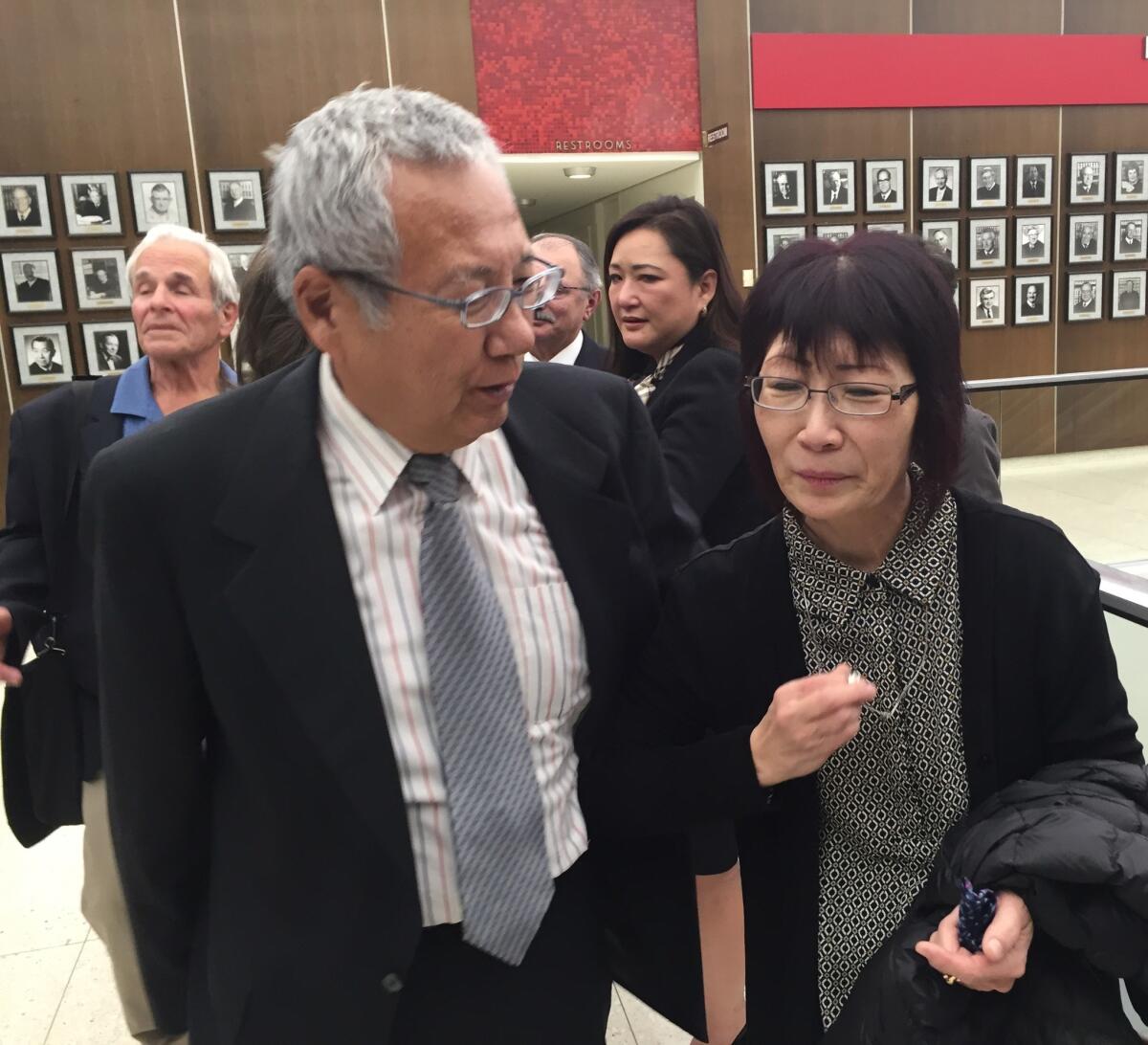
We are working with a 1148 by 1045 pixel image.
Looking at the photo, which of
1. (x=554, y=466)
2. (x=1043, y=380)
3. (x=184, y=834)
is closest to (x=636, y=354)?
(x=554, y=466)

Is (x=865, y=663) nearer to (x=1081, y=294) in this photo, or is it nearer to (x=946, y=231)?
(x=946, y=231)

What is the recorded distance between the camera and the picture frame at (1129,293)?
393 inches

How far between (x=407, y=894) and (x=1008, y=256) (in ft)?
33.6

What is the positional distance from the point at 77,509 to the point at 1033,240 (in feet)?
32.9

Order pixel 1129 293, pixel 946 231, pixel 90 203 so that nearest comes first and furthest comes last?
pixel 90 203
pixel 946 231
pixel 1129 293

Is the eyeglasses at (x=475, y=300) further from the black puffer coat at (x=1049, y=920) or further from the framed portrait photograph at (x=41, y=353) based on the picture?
the framed portrait photograph at (x=41, y=353)

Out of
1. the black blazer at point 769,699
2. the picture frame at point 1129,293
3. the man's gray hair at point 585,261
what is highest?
the man's gray hair at point 585,261

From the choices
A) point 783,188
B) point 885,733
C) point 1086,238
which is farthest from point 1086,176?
point 885,733

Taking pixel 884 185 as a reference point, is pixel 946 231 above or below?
below

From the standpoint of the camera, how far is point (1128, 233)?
9953mm

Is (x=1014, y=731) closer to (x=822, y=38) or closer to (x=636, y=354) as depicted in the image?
(x=636, y=354)

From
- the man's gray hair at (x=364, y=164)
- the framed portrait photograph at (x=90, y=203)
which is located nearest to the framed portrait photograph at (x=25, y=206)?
the framed portrait photograph at (x=90, y=203)

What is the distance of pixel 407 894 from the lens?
115 cm

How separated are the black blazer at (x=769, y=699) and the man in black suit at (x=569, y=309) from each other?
174cm
